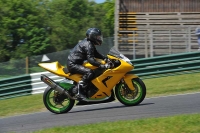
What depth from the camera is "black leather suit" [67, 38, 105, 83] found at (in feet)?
31.8

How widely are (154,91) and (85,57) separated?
3.25 metres

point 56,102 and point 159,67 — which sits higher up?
point 159,67

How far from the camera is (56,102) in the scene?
1017 cm

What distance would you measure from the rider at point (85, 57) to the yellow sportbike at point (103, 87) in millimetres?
108

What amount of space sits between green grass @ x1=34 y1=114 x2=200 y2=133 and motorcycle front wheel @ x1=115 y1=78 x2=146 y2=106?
7.05ft

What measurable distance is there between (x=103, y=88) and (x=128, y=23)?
50.8 ft

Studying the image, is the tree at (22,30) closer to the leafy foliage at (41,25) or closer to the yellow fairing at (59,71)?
the leafy foliage at (41,25)

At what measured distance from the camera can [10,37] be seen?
38219mm

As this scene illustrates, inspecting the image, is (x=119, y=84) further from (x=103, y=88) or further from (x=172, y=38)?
(x=172, y=38)

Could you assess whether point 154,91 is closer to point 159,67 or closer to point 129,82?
point 129,82

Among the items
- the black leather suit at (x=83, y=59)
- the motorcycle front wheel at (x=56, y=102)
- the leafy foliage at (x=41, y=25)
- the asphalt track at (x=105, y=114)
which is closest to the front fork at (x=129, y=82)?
the asphalt track at (x=105, y=114)

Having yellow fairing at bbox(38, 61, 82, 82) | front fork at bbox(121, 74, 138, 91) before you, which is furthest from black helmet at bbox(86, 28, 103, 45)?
front fork at bbox(121, 74, 138, 91)

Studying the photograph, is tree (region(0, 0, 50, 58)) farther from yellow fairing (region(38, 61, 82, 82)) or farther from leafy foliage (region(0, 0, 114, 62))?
yellow fairing (region(38, 61, 82, 82))

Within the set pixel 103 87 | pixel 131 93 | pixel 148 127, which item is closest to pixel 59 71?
pixel 103 87
